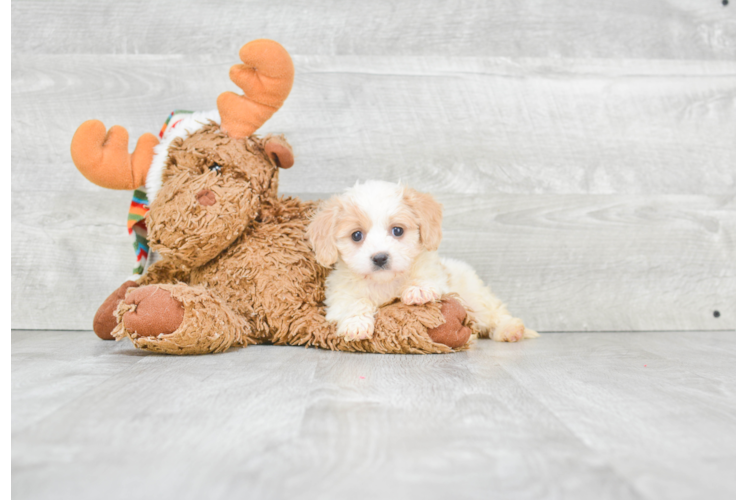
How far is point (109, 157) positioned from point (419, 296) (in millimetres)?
724

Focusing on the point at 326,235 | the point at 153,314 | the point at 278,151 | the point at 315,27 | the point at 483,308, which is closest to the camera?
the point at 153,314

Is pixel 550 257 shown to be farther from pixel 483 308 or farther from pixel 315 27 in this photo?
pixel 315 27

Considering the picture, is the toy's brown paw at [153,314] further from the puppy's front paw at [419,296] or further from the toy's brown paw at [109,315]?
the puppy's front paw at [419,296]

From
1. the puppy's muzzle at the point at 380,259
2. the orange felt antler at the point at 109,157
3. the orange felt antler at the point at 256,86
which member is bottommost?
Answer: the puppy's muzzle at the point at 380,259

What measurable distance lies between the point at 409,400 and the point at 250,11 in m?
1.29

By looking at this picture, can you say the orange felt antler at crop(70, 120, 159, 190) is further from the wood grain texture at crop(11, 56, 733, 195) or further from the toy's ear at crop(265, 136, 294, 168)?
the wood grain texture at crop(11, 56, 733, 195)

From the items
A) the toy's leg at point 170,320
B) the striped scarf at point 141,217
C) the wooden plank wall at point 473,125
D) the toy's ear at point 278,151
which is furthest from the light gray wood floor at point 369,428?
the wooden plank wall at point 473,125

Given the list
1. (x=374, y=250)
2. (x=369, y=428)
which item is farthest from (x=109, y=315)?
(x=369, y=428)

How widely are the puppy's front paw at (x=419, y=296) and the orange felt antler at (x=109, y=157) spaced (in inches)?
25.3

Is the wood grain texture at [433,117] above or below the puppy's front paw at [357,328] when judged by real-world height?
above

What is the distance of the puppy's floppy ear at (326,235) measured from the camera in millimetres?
1222

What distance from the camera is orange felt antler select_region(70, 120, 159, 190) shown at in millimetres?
1231

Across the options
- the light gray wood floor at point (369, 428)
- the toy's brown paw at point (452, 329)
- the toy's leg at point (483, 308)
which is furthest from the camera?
the toy's leg at point (483, 308)

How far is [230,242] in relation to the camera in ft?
4.29
